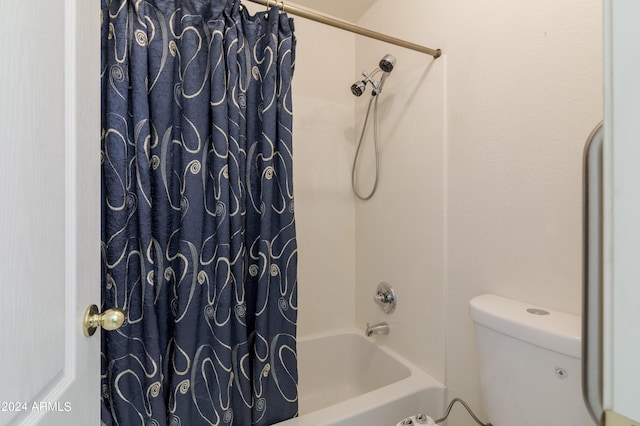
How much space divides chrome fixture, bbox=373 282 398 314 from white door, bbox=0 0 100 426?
1.20m

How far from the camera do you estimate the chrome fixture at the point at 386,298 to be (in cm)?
149

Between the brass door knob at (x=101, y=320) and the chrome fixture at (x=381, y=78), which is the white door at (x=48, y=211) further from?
the chrome fixture at (x=381, y=78)

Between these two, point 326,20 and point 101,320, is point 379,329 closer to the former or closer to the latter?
point 101,320

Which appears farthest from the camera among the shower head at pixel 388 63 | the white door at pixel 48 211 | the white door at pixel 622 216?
the shower head at pixel 388 63

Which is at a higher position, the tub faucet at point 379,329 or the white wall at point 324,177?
the white wall at point 324,177

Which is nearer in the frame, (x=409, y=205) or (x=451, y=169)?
(x=451, y=169)

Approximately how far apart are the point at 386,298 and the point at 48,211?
137cm

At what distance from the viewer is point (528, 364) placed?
0.80 m

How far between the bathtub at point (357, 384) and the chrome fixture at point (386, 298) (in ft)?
0.58

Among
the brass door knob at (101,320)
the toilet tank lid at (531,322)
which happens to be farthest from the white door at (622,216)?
the brass door knob at (101,320)

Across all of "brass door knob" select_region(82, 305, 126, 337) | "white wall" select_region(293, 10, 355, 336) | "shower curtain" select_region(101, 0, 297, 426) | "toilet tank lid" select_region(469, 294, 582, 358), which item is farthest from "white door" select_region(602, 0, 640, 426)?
"white wall" select_region(293, 10, 355, 336)

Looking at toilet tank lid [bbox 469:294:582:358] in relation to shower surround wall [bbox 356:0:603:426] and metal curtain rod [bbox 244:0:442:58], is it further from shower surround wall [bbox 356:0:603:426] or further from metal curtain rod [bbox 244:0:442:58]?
metal curtain rod [bbox 244:0:442:58]

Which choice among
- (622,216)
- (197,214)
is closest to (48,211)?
(197,214)

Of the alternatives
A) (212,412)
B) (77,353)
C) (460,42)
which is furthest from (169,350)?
(460,42)
